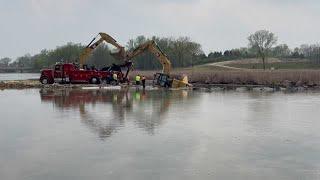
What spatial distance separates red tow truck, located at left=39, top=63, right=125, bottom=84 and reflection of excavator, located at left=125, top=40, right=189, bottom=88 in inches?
115

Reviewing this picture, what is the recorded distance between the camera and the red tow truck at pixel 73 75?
44.3 m

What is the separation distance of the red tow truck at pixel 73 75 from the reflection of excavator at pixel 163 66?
292 cm

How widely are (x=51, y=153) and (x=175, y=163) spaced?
310 centimetres

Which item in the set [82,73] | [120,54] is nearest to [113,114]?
[82,73]

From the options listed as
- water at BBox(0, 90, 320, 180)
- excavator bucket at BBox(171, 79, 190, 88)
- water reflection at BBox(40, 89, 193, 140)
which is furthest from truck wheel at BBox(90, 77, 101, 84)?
water at BBox(0, 90, 320, 180)

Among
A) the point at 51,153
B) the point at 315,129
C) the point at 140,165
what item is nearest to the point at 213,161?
the point at 140,165

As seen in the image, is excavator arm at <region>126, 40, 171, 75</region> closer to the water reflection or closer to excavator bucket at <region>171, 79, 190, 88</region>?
excavator bucket at <region>171, 79, 190, 88</region>

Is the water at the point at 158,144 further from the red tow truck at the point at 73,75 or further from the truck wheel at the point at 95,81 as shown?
the truck wheel at the point at 95,81

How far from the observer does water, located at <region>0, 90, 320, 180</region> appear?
410 inches

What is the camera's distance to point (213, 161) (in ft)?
37.6

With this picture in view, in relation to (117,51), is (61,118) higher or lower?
lower

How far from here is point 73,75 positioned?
4438cm

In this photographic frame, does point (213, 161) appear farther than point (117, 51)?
No

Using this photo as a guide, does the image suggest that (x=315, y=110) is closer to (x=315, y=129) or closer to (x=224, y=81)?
(x=315, y=129)
